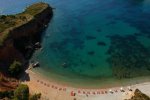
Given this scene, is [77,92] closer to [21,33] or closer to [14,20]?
[21,33]

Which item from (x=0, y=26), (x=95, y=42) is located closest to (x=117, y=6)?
(x=95, y=42)

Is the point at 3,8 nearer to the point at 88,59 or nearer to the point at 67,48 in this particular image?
the point at 67,48

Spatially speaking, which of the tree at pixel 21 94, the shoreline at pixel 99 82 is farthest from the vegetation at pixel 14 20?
the tree at pixel 21 94

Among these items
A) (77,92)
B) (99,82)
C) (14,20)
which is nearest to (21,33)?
(14,20)

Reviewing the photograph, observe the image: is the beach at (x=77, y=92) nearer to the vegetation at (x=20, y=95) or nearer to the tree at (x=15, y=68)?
the tree at (x=15, y=68)

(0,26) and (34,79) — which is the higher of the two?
(0,26)

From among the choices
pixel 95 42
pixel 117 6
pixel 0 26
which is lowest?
pixel 95 42

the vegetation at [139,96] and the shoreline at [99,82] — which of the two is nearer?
the vegetation at [139,96]
